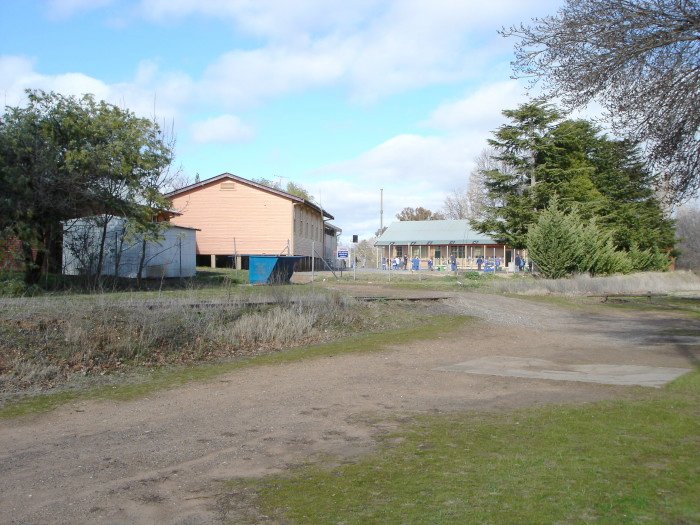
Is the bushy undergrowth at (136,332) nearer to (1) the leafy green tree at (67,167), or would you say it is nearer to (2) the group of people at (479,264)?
(1) the leafy green tree at (67,167)

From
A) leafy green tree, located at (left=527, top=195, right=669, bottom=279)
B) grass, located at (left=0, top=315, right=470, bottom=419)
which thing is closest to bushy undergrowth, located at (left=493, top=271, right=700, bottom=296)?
leafy green tree, located at (left=527, top=195, right=669, bottom=279)

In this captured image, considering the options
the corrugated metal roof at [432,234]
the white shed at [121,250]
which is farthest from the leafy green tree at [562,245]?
the corrugated metal roof at [432,234]

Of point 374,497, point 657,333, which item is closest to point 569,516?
point 374,497

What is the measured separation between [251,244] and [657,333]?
101 feet

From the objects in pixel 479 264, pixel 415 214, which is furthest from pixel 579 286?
pixel 415 214

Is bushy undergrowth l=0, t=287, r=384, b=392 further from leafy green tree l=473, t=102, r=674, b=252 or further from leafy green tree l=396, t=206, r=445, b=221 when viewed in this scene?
leafy green tree l=396, t=206, r=445, b=221

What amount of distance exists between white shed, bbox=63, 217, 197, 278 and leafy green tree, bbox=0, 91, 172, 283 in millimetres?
963

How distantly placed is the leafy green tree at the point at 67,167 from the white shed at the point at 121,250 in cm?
96

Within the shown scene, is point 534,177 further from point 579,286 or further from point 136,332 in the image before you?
point 136,332

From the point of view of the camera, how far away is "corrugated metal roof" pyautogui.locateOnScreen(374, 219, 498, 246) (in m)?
67.9

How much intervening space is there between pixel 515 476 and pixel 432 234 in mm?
66041

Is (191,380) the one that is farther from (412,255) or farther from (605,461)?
(412,255)

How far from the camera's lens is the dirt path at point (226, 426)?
5.92m

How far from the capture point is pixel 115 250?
1027 inches
